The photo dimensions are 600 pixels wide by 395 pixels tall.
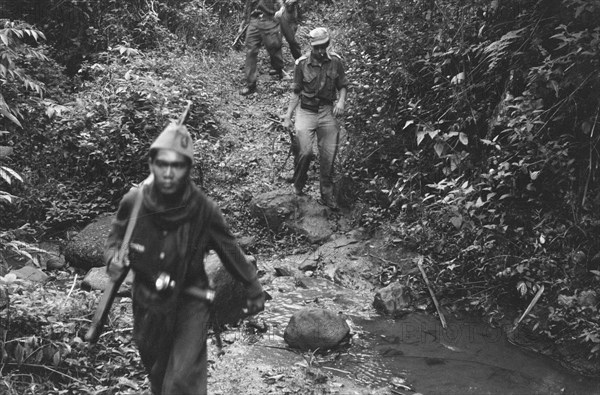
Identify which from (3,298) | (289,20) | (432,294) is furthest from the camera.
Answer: (289,20)

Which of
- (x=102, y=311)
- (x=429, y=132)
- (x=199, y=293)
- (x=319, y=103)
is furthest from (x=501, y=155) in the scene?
(x=102, y=311)

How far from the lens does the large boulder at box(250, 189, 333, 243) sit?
360 inches

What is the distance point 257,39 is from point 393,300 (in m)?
7.39

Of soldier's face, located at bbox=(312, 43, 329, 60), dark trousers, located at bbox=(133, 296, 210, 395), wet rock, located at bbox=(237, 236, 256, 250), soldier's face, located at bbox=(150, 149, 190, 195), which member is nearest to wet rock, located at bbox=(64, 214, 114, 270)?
wet rock, located at bbox=(237, 236, 256, 250)

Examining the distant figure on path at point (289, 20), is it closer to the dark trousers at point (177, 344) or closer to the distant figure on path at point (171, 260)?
the distant figure on path at point (171, 260)

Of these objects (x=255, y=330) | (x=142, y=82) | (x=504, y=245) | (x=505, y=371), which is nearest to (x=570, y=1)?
(x=504, y=245)

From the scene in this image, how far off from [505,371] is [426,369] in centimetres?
72

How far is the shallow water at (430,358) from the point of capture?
5777 millimetres

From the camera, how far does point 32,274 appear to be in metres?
7.59

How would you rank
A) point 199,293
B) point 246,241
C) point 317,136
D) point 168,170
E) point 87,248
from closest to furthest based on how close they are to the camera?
point 168,170
point 199,293
point 87,248
point 246,241
point 317,136

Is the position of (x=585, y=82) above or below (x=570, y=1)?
below

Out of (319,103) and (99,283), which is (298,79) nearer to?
(319,103)

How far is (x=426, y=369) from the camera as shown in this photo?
6086mm

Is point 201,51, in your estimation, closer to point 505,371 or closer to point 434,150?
point 434,150
